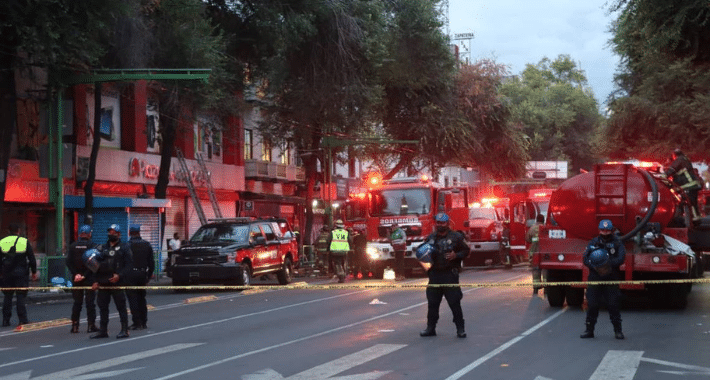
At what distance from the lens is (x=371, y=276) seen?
36562 millimetres

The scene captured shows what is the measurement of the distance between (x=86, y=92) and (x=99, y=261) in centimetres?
2194

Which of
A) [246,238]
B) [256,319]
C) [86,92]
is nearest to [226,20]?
[86,92]

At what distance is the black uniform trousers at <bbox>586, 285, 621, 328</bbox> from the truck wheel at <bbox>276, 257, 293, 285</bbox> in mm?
17853

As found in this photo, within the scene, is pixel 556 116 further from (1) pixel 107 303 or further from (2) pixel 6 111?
(1) pixel 107 303

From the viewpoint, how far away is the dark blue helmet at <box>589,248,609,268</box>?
15.1m

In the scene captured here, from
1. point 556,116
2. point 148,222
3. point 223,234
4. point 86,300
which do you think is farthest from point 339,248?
point 556,116

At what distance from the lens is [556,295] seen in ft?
66.7

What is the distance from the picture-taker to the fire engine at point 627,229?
63.0ft

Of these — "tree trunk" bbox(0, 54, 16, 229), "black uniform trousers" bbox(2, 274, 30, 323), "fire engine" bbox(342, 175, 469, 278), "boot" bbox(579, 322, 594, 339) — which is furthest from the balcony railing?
"boot" bbox(579, 322, 594, 339)

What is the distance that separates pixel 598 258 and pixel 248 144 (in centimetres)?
3779

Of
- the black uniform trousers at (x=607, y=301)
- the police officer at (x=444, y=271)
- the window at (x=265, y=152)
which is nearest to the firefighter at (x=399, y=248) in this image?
the police officer at (x=444, y=271)

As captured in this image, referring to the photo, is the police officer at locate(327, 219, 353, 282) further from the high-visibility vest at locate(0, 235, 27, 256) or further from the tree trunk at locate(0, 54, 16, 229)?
the high-visibility vest at locate(0, 235, 27, 256)

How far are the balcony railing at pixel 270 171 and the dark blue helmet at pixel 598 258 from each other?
1440 inches

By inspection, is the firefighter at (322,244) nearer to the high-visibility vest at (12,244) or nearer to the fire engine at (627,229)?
the fire engine at (627,229)
